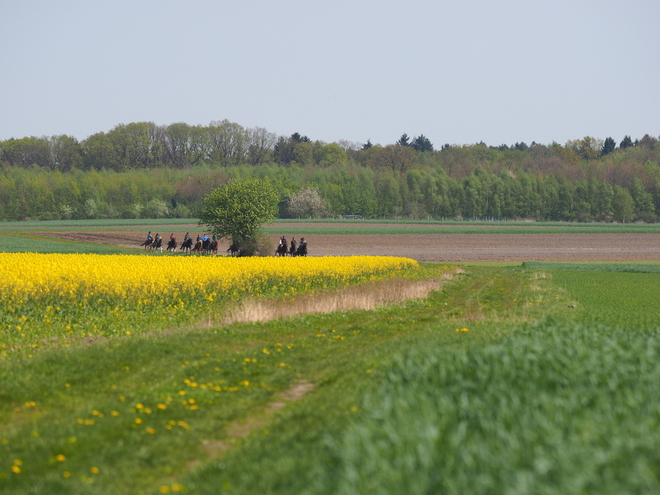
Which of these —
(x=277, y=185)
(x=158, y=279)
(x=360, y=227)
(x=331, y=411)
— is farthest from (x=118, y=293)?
(x=277, y=185)

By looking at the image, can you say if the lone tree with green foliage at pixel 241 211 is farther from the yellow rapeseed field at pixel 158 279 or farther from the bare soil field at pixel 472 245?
the yellow rapeseed field at pixel 158 279

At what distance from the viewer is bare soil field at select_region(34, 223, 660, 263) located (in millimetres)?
61594

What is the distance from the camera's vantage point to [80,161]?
172m

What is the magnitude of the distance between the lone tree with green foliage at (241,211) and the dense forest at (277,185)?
72.7 metres

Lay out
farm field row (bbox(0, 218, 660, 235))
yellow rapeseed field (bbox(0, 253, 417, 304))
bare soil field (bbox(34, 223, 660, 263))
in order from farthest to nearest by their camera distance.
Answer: farm field row (bbox(0, 218, 660, 235))
bare soil field (bbox(34, 223, 660, 263))
yellow rapeseed field (bbox(0, 253, 417, 304))

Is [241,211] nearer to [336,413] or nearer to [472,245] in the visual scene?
[472,245]

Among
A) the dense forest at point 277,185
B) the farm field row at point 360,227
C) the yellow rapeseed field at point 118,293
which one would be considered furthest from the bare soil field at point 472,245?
the dense forest at point 277,185

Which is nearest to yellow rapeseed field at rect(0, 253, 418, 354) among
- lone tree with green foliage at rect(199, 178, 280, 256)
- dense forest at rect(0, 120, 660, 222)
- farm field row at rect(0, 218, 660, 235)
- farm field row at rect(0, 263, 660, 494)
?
farm field row at rect(0, 263, 660, 494)

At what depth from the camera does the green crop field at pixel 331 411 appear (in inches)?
239

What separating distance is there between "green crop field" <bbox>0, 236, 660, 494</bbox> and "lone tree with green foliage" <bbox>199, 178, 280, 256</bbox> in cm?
3727

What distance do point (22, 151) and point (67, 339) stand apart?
176m

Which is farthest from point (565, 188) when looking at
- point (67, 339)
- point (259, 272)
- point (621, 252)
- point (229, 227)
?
point (67, 339)

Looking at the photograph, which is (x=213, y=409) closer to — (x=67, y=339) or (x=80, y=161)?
(x=67, y=339)

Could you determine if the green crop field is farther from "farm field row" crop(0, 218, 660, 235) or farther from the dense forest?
the dense forest
